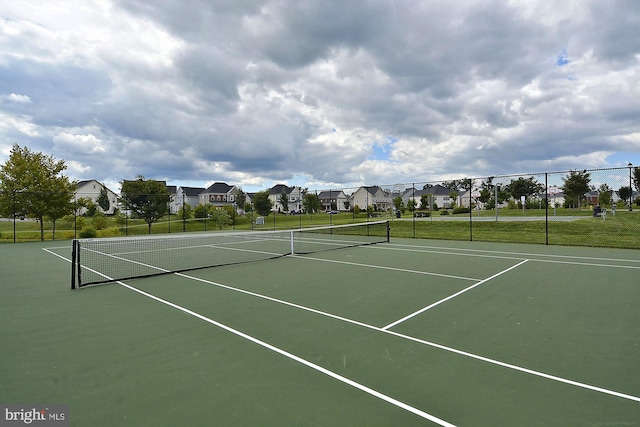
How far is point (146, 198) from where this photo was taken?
27.9 metres

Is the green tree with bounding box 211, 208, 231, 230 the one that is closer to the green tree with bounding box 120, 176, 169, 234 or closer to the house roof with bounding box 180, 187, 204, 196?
the green tree with bounding box 120, 176, 169, 234

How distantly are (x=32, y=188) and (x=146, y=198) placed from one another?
24.4 feet

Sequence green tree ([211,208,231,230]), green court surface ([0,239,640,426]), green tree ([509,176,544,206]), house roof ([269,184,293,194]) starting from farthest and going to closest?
house roof ([269,184,293,194]) < green tree ([509,176,544,206]) < green tree ([211,208,231,230]) < green court surface ([0,239,640,426])

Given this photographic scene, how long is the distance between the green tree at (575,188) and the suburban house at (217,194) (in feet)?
206

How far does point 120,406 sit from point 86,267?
9.89 m

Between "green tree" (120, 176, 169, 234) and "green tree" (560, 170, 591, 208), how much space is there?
28.6 metres

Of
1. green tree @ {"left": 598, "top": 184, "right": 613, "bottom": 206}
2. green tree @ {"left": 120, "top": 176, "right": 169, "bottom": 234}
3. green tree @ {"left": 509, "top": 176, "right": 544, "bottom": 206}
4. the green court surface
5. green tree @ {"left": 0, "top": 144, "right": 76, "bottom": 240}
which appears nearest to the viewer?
the green court surface

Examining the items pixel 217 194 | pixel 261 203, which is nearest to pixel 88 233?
pixel 261 203

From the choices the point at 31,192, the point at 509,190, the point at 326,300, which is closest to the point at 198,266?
the point at 326,300

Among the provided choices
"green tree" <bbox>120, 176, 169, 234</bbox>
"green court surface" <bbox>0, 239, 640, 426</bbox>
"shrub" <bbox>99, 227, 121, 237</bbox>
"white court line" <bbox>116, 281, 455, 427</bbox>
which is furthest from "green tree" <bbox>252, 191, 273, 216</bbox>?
"white court line" <bbox>116, 281, 455, 427</bbox>

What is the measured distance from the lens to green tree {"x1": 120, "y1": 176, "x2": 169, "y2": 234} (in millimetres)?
27344

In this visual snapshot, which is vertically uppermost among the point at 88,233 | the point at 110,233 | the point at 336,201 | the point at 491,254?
the point at 336,201

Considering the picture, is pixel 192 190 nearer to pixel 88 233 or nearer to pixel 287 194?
pixel 287 194

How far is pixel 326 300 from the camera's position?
6688 millimetres
